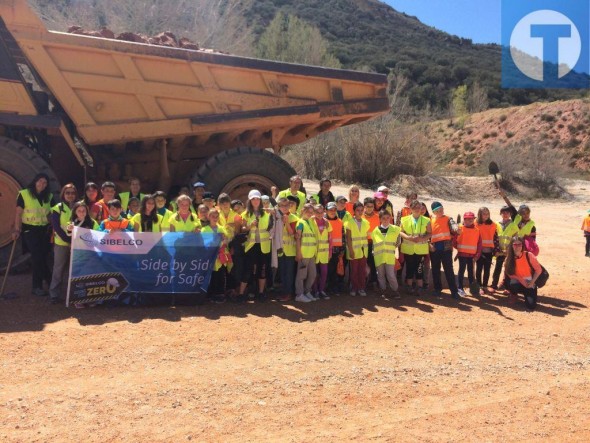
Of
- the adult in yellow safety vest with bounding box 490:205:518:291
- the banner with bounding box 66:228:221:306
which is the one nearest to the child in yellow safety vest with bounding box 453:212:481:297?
the adult in yellow safety vest with bounding box 490:205:518:291

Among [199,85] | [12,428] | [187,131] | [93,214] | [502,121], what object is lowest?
[12,428]

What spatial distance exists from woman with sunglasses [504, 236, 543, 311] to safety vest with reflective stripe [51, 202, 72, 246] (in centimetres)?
574

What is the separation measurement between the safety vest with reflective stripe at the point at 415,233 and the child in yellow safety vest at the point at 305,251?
1375 millimetres

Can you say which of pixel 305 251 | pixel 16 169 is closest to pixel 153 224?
pixel 305 251

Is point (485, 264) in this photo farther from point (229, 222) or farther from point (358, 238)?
point (229, 222)

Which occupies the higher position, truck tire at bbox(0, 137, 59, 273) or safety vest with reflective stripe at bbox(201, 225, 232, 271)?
truck tire at bbox(0, 137, 59, 273)

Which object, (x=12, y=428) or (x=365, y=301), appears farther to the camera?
(x=365, y=301)

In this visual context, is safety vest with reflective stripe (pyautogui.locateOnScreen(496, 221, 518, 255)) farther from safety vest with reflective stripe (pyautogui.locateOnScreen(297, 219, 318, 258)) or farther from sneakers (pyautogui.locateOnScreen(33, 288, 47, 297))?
sneakers (pyautogui.locateOnScreen(33, 288, 47, 297))

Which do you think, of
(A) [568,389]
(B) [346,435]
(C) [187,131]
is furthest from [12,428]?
(C) [187,131]

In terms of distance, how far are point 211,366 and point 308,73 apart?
5.15 m

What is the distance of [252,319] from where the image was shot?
5949 millimetres

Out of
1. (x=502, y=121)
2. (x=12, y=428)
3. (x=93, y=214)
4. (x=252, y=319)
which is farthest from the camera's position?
(x=502, y=121)

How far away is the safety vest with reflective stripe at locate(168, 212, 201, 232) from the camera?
665 cm

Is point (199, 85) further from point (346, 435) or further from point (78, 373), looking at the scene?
point (346, 435)
